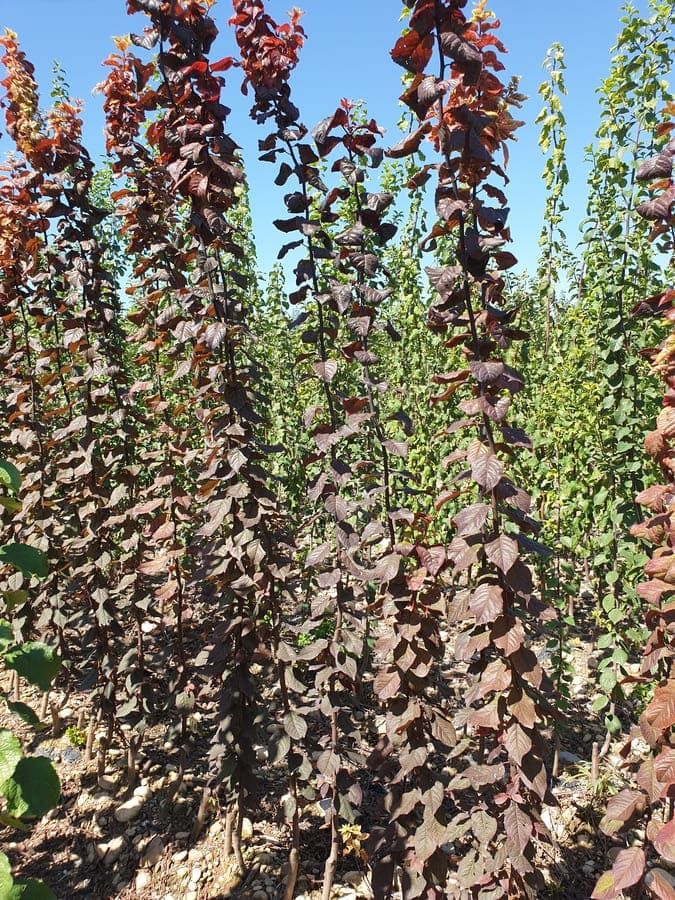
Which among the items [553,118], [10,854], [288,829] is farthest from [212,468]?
[553,118]

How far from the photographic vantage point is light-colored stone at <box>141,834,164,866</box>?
9.58ft

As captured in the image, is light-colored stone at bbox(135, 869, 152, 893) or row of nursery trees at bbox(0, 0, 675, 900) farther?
light-colored stone at bbox(135, 869, 152, 893)

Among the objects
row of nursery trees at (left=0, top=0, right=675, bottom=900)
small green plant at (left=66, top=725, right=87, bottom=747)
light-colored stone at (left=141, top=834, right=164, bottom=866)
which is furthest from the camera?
small green plant at (left=66, top=725, right=87, bottom=747)

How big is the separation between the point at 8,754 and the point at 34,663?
22 cm

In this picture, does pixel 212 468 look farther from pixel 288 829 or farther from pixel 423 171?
pixel 288 829

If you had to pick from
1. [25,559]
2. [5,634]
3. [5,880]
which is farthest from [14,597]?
[5,880]

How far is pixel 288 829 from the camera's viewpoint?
313cm

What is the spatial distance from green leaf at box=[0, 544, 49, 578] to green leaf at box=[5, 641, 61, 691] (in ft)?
0.60

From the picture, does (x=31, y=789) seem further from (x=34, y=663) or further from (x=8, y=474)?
(x=8, y=474)

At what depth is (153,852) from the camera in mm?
2961

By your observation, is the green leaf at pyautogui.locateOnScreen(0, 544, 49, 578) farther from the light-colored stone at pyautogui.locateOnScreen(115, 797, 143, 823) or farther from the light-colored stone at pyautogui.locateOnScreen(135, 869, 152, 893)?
the light-colored stone at pyautogui.locateOnScreen(115, 797, 143, 823)

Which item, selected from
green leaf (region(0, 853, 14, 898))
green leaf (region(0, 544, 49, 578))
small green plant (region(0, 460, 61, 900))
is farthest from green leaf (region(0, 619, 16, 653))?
green leaf (region(0, 853, 14, 898))

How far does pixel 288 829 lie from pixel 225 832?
37 cm

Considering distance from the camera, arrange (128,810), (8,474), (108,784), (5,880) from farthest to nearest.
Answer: (108,784) < (128,810) < (8,474) < (5,880)
